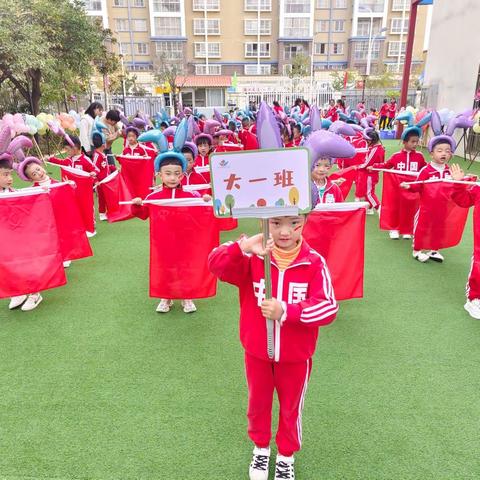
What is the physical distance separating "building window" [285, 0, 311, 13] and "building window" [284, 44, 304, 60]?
3.32m

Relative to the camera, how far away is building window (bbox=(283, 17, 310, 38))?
4559 centimetres

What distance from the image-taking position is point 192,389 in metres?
3.13

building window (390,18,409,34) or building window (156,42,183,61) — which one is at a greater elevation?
building window (390,18,409,34)

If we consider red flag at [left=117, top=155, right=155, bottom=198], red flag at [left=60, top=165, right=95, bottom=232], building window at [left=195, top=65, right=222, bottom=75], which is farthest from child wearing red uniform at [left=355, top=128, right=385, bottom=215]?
building window at [left=195, top=65, right=222, bottom=75]

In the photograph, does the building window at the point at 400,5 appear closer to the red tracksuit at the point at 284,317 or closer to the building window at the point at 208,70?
the building window at the point at 208,70

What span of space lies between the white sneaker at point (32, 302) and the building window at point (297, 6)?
47655 millimetres

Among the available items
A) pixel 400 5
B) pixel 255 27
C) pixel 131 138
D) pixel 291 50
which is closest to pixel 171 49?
pixel 255 27

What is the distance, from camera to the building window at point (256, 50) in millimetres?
46344

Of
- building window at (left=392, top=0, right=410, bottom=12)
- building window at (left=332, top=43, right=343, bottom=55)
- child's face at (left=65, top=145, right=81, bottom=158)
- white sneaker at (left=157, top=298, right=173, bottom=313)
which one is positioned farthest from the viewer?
building window at (left=332, top=43, right=343, bottom=55)

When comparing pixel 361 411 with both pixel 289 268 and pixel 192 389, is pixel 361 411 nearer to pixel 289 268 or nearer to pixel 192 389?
pixel 192 389

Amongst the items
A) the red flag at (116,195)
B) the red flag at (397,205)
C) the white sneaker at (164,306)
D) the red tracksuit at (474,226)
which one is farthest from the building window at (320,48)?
the white sneaker at (164,306)

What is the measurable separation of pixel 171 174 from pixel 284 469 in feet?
8.32

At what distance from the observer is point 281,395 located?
223 centimetres

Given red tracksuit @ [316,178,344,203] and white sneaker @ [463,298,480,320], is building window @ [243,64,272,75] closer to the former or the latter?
red tracksuit @ [316,178,344,203]
